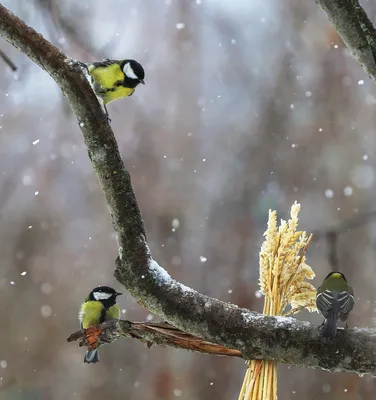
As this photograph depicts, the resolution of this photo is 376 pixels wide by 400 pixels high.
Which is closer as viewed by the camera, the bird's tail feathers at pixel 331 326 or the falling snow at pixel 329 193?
the bird's tail feathers at pixel 331 326

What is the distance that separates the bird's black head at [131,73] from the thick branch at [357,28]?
2.06 ft

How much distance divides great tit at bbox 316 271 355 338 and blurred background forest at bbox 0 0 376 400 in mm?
2760

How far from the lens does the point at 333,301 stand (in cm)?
80

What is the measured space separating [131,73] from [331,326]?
805mm

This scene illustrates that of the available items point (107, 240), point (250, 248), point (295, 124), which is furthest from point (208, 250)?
point (295, 124)

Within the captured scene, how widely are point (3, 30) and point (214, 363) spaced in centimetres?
330

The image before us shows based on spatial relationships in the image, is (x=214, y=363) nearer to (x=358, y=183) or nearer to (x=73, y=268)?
(x=73, y=268)

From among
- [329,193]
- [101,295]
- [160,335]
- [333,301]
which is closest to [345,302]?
[333,301]

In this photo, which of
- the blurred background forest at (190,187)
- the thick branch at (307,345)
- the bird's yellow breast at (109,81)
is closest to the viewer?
the thick branch at (307,345)

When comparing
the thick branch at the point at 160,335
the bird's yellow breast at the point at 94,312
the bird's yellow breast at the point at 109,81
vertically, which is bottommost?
the thick branch at the point at 160,335

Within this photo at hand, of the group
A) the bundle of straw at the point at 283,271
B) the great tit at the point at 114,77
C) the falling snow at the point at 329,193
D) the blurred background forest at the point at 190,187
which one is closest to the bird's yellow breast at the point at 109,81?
the great tit at the point at 114,77

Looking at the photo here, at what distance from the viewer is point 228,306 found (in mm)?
722

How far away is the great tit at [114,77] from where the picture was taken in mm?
1269

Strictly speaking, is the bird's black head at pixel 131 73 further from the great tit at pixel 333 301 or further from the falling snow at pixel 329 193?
the falling snow at pixel 329 193
